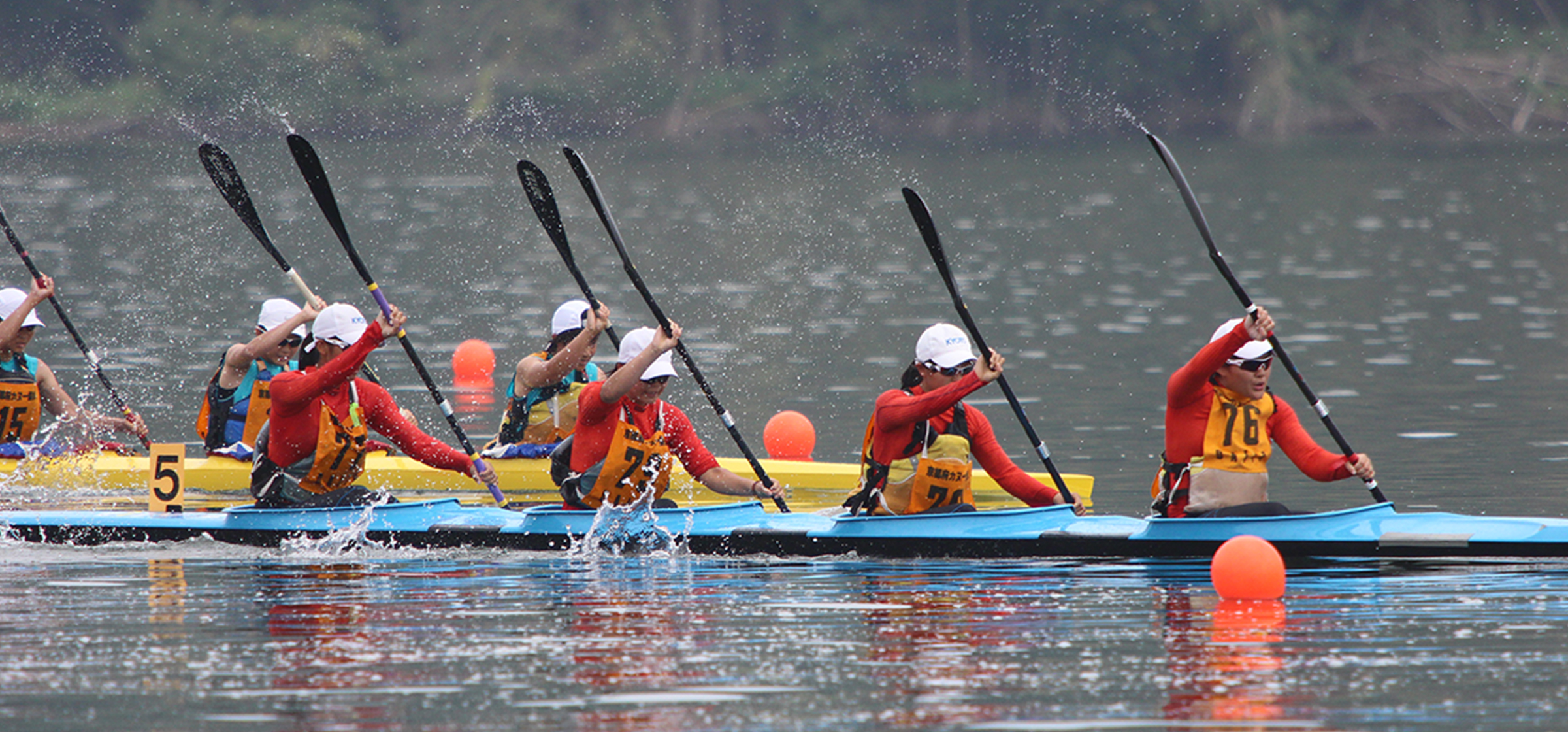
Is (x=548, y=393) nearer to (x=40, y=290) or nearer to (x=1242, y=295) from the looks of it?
(x=40, y=290)

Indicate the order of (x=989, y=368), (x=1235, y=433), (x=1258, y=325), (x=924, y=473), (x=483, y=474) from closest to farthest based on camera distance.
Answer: (x=1258, y=325)
(x=1235, y=433)
(x=989, y=368)
(x=924, y=473)
(x=483, y=474)

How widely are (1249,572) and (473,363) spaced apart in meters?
12.8

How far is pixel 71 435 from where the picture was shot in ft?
52.1

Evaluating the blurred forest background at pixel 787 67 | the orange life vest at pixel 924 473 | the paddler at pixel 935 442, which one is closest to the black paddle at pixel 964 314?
the paddler at pixel 935 442

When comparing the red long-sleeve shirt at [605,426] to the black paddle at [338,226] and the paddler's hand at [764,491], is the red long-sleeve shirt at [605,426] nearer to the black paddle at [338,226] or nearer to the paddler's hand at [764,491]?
the paddler's hand at [764,491]

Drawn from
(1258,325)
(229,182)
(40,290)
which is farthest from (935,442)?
(40,290)

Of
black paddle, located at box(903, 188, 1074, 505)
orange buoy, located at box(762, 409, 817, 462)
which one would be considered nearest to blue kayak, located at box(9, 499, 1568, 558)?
black paddle, located at box(903, 188, 1074, 505)

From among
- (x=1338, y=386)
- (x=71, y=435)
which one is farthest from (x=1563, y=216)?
(x=71, y=435)

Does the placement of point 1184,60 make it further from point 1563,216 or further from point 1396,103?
point 1563,216

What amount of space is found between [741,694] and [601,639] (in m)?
1.22

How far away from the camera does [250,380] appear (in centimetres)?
1427

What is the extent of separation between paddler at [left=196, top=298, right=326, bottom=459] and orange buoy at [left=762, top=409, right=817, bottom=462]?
3.71 m

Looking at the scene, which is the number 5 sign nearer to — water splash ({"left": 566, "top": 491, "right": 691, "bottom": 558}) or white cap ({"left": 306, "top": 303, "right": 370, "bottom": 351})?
white cap ({"left": 306, "top": 303, "right": 370, "bottom": 351})

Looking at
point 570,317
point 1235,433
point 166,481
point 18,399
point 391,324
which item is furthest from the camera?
point 18,399
